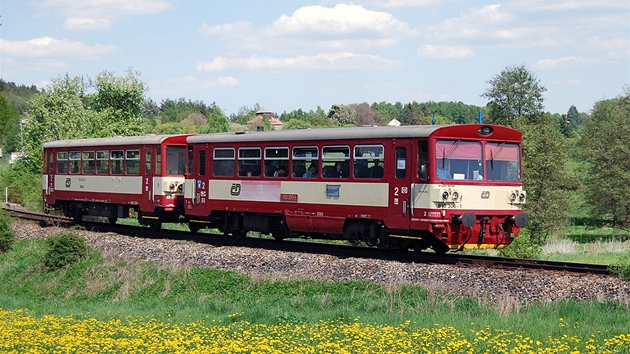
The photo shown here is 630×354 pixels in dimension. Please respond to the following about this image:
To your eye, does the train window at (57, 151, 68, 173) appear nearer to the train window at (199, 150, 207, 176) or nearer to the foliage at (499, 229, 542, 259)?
the train window at (199, 150, 207, 176)

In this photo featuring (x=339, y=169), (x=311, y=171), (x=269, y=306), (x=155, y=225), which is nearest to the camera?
(x=269, y=306)

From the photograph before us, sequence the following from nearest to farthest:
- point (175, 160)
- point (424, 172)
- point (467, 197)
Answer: point (424, 172), point (467, 197), point (175, 160)

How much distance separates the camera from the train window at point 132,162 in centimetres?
2706

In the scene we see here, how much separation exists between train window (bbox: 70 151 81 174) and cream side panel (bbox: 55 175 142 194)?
0.80 ft

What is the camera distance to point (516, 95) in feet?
239

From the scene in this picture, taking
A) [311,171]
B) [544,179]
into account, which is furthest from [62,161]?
[544,179]

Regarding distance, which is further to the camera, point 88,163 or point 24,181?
point 24,181

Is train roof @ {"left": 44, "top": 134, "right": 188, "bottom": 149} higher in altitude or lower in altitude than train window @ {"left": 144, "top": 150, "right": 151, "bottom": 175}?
higher

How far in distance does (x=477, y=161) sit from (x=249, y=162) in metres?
6.67

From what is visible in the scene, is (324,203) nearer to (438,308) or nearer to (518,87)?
(438,308)

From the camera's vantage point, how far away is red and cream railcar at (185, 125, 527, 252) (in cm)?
1802

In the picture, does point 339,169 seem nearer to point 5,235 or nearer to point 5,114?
point 5,235

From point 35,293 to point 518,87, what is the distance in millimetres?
58362

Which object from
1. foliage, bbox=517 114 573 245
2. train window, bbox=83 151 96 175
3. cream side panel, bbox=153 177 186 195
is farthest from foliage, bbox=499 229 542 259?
foliage, bbox=517 114 573 245
